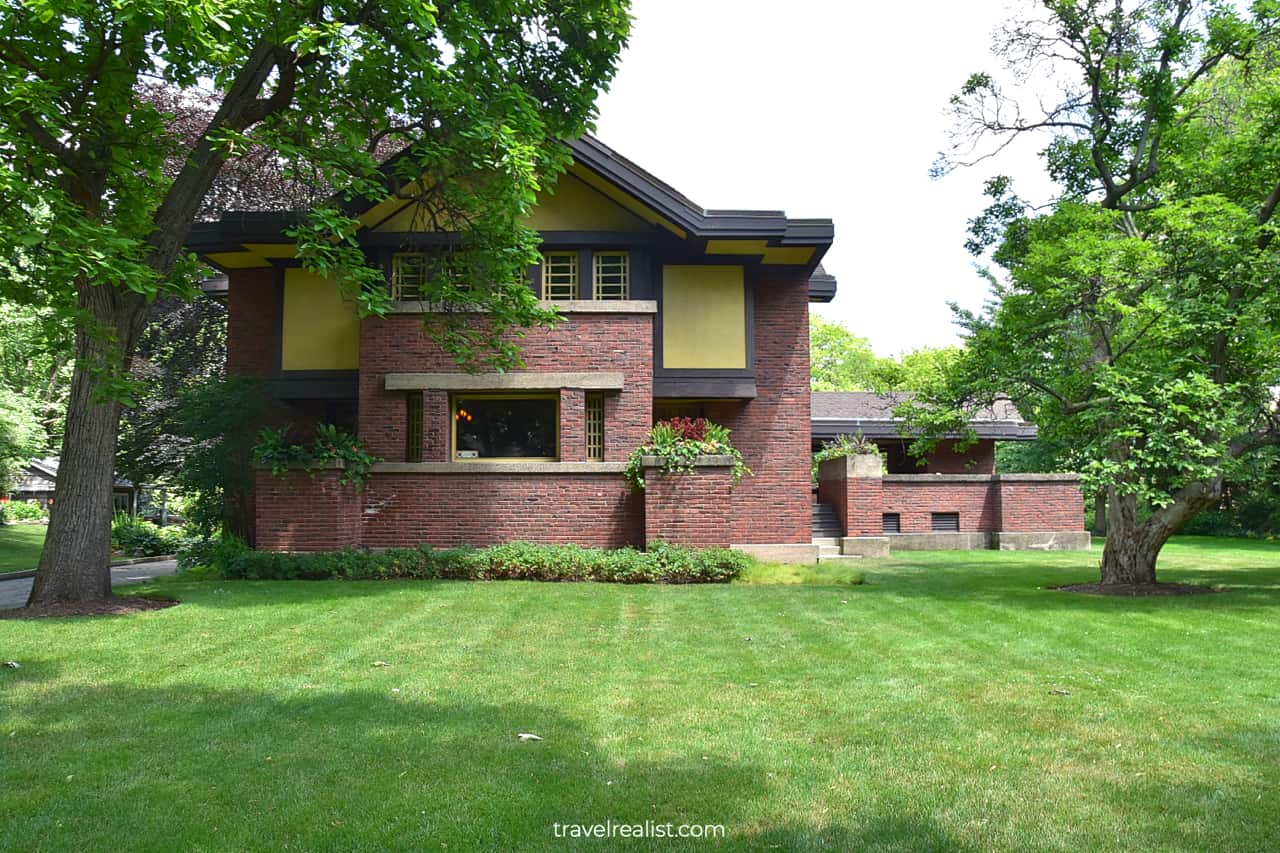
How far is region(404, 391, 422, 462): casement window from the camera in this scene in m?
16.3

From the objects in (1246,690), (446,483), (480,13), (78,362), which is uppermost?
(480,13)

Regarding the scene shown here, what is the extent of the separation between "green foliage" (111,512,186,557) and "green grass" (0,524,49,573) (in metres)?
1.84

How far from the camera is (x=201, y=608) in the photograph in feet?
34.9

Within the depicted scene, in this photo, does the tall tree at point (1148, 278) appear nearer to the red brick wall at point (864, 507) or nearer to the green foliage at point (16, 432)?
the red brick wall at point (864, 507)

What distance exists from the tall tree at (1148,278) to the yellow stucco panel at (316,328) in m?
11.1

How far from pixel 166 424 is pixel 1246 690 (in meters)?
22.1

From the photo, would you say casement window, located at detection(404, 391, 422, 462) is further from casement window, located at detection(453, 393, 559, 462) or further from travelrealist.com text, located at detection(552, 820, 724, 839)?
travelrealist.com text, located at detection(552, 820, 724, 839)

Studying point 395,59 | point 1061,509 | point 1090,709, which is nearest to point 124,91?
point 395,59

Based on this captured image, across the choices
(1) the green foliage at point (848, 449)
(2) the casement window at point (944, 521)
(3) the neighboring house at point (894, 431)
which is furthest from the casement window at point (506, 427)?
(3) the neighboring house at point (894, 431)

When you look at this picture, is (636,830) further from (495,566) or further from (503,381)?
(503,381)

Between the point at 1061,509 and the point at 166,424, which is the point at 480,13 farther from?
the point at 1061,509

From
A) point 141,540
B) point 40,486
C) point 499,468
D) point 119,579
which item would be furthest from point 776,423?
point 40,486

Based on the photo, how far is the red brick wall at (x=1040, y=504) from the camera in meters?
24.4

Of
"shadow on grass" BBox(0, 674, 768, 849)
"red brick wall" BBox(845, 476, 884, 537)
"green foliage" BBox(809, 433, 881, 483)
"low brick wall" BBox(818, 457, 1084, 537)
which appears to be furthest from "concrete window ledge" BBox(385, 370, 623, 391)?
"low brick wall" BBox(818, 457, 1084, 537)
